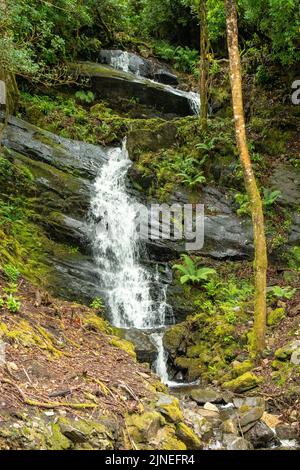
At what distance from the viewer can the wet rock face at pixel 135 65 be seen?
2125 centimetres

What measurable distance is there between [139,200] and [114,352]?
7.13 metres

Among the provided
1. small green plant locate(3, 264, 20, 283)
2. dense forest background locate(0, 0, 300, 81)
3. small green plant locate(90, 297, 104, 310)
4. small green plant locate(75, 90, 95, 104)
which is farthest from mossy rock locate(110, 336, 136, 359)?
small green plant locate(75, 90, 95, 104)

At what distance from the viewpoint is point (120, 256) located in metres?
13.2

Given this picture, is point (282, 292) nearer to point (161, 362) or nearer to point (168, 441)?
point (161, 362)

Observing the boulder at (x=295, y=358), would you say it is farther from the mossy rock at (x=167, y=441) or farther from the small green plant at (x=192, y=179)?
the small green plant at (x=192, y=179)

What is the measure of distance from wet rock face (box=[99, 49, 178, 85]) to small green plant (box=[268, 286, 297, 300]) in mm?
13710

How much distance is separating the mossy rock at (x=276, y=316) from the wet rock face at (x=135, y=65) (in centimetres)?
1453

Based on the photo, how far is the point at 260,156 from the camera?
49.2 feet

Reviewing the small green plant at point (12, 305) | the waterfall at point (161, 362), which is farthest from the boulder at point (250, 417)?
the small green plant at point (12, 305)

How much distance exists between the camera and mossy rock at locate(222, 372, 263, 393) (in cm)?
833

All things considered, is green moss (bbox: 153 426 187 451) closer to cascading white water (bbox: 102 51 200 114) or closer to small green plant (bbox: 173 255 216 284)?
small green plant (bbox: 173 255 216 284)

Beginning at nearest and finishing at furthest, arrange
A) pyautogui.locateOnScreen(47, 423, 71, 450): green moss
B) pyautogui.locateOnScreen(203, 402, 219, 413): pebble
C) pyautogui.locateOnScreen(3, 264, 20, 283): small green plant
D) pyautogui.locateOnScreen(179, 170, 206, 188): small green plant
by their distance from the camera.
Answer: pyautogui.locateOnScreen(47, 423, 71, 450): green moss < pyautogui.locateOnScreen(203, 402, 219, 413): pebble < pyautogui.locateOnScreen(3, 264, 20, 283): small green plant < pyautogui.locateOnScreen(179, 170, 206, 188): small green plant

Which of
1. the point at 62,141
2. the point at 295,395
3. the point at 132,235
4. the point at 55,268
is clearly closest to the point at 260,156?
the point at 132,235
